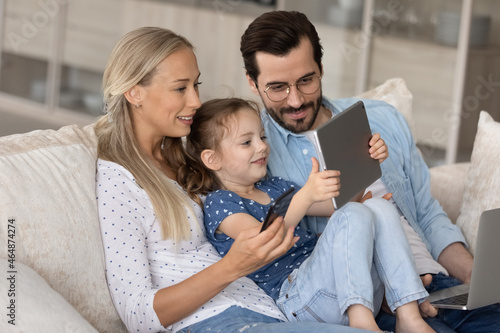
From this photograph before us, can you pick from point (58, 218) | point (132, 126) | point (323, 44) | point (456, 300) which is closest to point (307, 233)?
point (456, 300)

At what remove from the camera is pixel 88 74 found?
508 centimetres

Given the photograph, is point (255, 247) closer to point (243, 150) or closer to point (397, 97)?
point (243, 150)

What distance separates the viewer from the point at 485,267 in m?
1.64

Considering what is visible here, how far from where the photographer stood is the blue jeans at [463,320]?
1.73 meters

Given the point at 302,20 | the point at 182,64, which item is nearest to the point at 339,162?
the point at 182,64

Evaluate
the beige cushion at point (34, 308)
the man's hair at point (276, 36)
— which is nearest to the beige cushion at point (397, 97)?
the man's hair at point (276, 36)

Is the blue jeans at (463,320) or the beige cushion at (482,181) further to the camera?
the beige cushion at (482,181)

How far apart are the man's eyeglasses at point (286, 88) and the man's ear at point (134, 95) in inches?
16.6

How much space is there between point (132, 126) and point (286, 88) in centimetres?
46

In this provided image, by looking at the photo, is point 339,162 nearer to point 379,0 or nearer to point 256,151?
point 256,151

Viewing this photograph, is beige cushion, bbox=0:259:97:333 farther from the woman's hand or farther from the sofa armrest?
the sofa armrest

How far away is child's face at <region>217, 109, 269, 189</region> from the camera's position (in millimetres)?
1857

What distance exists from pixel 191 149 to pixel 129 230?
378mm

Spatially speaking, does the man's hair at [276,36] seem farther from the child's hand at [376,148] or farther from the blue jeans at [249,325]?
the blue jeans at [249,325]
